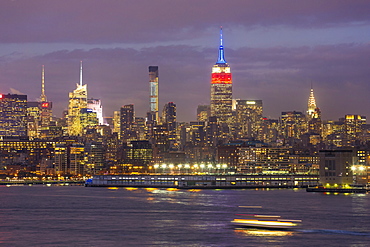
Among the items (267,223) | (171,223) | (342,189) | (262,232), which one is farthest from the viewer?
(342,189)

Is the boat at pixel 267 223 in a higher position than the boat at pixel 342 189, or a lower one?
lower

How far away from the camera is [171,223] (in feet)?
307

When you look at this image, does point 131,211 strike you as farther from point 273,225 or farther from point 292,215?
point 273,225

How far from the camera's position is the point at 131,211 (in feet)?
359

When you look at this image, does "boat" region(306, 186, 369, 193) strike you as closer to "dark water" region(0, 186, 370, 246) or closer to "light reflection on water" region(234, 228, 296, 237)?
"dark water" region(0, 186, 370, 246)

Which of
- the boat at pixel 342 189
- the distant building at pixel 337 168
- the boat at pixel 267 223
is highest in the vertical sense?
the distant building at pixel 337 168

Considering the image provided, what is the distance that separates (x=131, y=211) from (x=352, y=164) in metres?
77.9

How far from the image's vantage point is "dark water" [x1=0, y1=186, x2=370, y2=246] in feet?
254

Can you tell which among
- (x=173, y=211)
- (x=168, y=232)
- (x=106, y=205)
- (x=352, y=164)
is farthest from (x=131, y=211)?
(x=352, y=164)

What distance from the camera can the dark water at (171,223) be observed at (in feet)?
254

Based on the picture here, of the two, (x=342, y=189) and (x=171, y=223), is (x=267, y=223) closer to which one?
(x=171, y=223)

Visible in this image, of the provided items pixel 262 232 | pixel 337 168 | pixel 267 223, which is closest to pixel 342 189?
pixel 337 168

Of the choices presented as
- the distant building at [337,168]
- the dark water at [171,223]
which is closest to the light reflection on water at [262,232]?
the dark water at [171,223]

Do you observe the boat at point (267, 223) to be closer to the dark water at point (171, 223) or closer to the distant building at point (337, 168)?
the dark water at point (171, 223)
